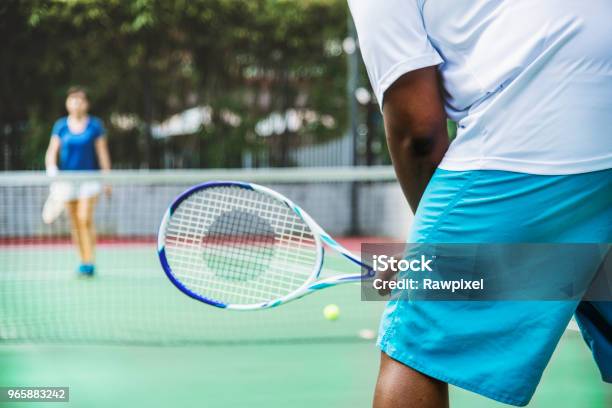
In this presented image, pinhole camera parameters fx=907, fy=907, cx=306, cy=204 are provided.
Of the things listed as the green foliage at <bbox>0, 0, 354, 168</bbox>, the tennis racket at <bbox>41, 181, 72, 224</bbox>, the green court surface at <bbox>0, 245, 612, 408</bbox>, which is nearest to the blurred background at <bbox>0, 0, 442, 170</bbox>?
the green foliage at <bbox>0, 0, 354, 168</bbox>

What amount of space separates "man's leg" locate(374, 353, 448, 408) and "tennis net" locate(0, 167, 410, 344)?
1.36 metres

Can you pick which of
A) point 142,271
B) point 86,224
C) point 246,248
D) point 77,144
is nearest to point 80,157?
point 77,144

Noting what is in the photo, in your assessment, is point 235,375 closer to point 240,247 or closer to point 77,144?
point 240,247

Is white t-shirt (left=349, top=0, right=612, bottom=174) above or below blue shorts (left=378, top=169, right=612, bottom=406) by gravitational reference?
above

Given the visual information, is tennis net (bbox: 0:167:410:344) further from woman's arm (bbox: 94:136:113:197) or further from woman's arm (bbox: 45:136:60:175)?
woman's arm (bbox: 94:136:113:197)

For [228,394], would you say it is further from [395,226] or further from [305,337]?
[395,226]

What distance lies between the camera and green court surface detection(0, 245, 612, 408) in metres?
3.27

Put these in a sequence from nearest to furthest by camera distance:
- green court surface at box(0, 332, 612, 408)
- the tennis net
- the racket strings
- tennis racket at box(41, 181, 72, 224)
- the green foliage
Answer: the racket strings → green court surface at box(0, 332, 612, 408) → the tennis net → tennis racket at box(41, 181, 72, 224) → the green foliage

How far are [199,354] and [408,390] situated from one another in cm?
259

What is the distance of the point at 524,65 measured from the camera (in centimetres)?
153

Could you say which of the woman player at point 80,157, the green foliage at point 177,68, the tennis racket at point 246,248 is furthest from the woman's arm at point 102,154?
the tennis racket at point 246,248

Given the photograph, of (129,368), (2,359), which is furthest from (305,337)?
(2,359)

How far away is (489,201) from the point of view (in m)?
1.54

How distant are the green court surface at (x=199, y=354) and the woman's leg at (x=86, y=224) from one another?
0.47 metres
